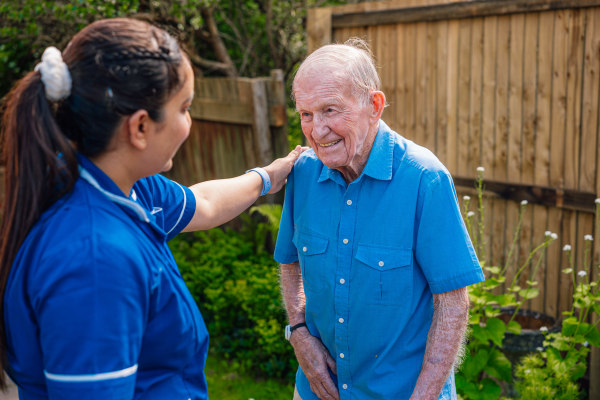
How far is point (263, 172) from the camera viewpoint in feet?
8.18

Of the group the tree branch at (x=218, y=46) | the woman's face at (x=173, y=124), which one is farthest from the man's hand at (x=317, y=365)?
the tree branch at (x=218, y=46)

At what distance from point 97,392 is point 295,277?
126 centimetres

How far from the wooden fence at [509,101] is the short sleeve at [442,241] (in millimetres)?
2086

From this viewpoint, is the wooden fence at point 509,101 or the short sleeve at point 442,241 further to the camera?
the wooden fence at point 509,101

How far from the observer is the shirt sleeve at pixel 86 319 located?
52.3 inches

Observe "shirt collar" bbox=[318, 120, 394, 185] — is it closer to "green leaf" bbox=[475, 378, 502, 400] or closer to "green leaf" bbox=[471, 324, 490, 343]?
"green leaf" bbox=[471, 324, 490, 343]

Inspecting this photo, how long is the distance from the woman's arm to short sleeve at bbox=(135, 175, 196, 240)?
7 cm

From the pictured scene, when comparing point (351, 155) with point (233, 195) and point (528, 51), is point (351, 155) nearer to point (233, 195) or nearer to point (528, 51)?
point (233, 195)

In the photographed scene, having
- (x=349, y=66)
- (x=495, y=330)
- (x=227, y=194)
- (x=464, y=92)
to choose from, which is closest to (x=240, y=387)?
(x=495, y=330)

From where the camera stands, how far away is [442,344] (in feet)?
6.68

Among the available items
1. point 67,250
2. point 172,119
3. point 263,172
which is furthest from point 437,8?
point 67,250

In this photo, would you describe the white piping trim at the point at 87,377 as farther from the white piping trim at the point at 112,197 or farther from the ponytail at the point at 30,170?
the white piping trim at the point at 112,197

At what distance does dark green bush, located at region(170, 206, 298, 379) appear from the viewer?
4.60 m

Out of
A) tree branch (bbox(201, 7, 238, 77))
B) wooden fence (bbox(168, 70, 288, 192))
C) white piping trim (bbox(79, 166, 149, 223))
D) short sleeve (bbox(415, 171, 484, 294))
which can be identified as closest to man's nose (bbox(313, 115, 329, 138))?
short sleeve (bbox(415, 171, 484, 294))
